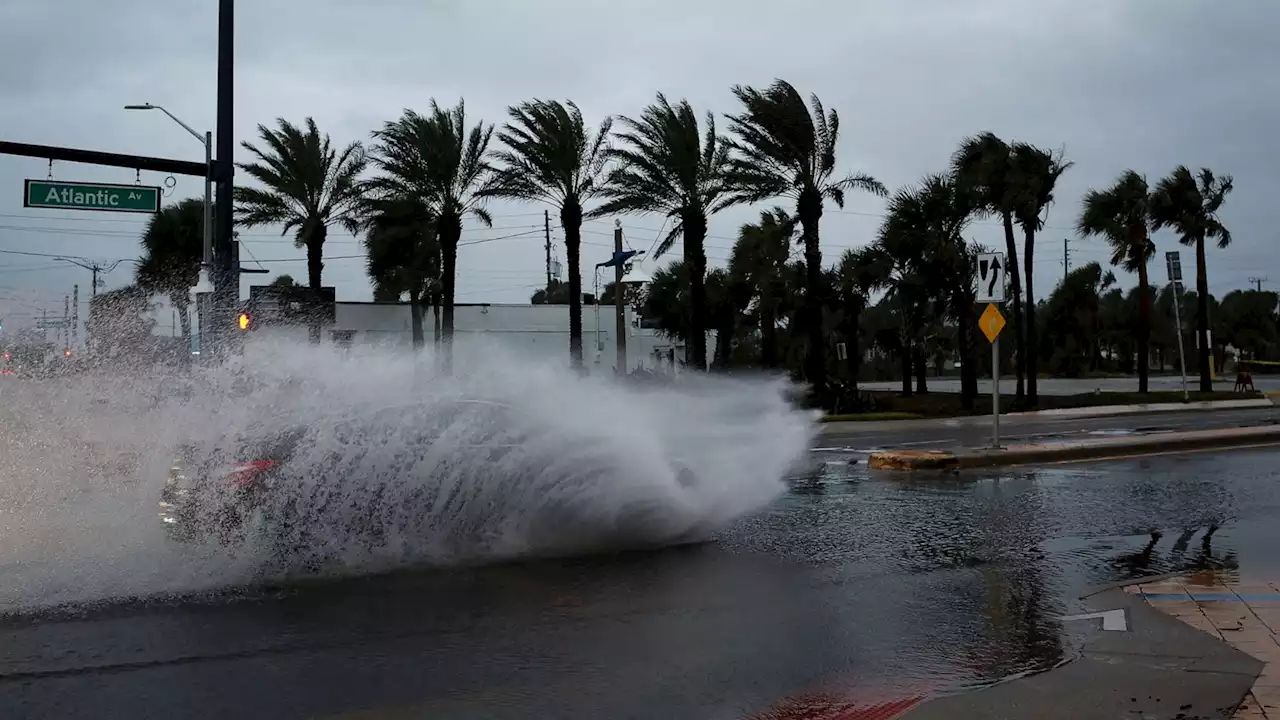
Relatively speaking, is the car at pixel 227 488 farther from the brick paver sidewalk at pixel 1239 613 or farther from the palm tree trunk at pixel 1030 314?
the palm tree trunk at pixel 1030 314

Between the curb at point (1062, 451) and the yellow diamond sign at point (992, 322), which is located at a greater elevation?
the yellow diamond sign at point (992, 322)

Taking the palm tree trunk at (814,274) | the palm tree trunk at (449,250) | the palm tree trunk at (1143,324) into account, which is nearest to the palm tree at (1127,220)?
the palm tree trunk at (1143,324)

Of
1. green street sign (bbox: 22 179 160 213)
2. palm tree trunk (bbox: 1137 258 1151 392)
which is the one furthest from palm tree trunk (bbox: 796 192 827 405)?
green street sign (bbox: 22 179 160 213)

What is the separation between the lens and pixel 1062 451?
Result: 16.8 m

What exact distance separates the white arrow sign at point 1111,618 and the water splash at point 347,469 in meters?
3.72

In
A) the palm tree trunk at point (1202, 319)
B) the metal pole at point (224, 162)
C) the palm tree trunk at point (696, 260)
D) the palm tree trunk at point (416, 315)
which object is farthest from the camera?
the palm tree trunk at point (1202, 319)

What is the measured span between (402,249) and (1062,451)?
2559cm

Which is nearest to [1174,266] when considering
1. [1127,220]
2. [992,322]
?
[1127,220]

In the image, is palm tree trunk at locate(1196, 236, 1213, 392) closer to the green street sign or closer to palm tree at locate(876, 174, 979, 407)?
palm tree at locate(876, 174, 979, 407)

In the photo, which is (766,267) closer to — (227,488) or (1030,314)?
(1030,314)

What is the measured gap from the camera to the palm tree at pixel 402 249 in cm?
3391

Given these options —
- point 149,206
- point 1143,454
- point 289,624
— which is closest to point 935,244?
point 1143,454

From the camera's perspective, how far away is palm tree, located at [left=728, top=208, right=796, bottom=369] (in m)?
45.8

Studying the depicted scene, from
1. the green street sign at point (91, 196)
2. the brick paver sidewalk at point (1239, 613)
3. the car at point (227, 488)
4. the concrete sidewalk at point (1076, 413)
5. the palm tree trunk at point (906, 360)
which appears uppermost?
the green street sign at point (91, 196)
